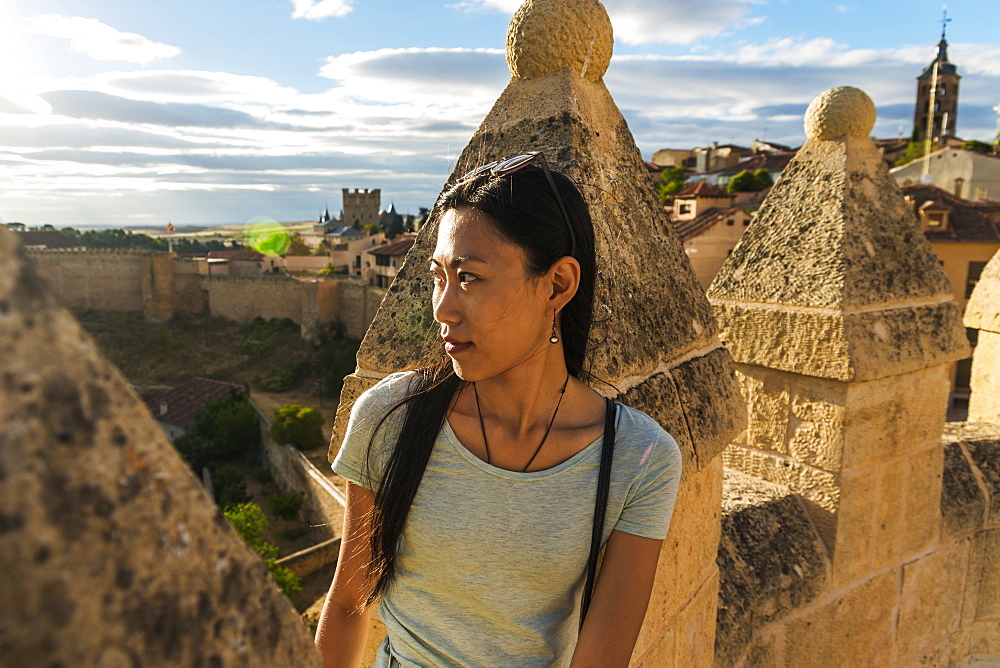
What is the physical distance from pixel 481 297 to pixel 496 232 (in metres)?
0.09

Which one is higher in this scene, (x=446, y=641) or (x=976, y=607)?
(x=446, y=641)

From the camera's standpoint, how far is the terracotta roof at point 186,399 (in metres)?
24.7

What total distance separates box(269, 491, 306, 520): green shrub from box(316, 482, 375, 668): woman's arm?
18.3 metres

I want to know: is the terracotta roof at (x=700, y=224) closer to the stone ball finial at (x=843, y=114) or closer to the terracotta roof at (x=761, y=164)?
the stone ball finial at (x=843, y=114)

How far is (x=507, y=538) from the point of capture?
2.98ft

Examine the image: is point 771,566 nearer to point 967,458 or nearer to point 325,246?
point 967,458

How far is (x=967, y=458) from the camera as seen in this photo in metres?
2.85

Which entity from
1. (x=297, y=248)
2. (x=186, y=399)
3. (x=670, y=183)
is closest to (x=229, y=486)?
(x=186, y=399)

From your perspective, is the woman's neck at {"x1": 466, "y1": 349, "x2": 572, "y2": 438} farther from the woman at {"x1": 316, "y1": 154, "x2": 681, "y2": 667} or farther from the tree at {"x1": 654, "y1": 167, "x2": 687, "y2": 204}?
the tree at {"x1": 654, "y1": 167, "x2": 687, "y2": 204}

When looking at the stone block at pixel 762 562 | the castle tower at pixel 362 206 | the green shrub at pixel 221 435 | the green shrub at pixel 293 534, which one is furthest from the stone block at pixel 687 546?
the castle tower at pixel 362 206

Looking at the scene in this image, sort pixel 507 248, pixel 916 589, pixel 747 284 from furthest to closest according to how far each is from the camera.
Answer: pixel 916 589 < pixel 747 284 < pixel 507 248

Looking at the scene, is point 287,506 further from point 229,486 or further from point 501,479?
point 501,479

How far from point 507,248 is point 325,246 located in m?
49.4

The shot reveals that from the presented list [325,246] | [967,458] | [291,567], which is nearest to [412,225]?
[325,246]
